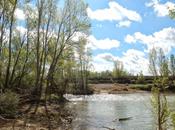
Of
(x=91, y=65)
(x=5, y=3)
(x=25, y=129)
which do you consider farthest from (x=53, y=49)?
(x=91, y=65)

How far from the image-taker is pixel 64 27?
162 ft

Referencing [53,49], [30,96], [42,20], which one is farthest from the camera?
[53,49]

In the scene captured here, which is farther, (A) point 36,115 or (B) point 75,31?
(B) point 75,31

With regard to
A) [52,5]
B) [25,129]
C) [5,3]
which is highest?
[52,5]

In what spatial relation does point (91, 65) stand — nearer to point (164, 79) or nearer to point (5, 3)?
point (5, 3)

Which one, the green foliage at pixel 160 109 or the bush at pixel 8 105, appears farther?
the bush at pixel 8 105

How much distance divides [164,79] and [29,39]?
38.2m

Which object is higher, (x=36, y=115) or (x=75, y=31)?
(x=75, y=31)

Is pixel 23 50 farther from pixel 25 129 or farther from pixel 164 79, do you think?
pixel 164 79

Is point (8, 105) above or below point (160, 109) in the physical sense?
below

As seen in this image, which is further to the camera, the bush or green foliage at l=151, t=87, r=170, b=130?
the bush

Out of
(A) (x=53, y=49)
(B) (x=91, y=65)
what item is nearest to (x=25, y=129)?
(A) (x=53, y=49)

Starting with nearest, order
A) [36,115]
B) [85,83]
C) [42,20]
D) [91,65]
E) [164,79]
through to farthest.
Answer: [164,79] → [36,115] → [42,20] → [85,83] → [91,65]

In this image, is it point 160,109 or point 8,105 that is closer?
point 160,109
